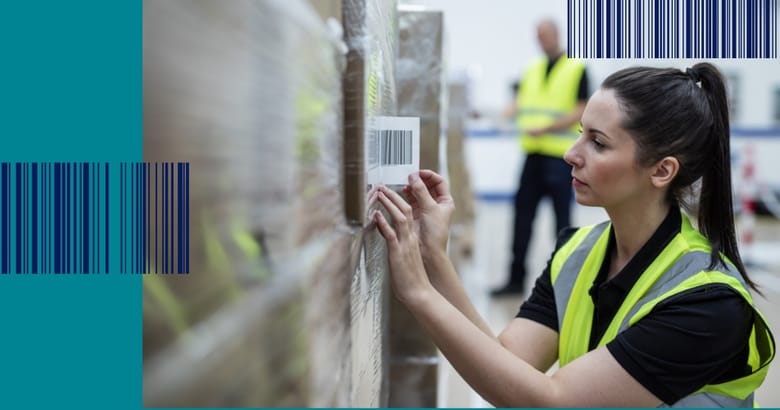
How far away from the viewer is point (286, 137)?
476mm

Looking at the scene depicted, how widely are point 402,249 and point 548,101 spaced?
8.16 ft

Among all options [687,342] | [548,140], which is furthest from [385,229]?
[548,140]

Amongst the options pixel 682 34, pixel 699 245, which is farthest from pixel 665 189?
pixel 682 34

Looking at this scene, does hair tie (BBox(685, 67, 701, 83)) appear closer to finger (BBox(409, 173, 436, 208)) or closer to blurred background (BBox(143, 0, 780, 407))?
blurred background (BBox(143, 0, 780, 407))

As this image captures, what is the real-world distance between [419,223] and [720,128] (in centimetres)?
41

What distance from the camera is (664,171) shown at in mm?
956

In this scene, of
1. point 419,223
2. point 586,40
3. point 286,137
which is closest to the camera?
point 286,137

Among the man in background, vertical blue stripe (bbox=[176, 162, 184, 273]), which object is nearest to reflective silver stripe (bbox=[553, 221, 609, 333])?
vertical blue stripe (bbox=[176, 162, 184, 273])

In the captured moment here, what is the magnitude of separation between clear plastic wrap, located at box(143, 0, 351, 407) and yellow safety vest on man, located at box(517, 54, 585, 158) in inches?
101

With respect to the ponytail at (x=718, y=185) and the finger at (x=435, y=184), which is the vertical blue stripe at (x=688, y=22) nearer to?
the ponytail at (x=718, y=185)

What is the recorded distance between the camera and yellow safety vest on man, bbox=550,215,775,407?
2.99 feet

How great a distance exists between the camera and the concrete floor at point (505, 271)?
4.08 feet

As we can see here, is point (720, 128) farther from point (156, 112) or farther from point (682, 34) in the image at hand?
point (156, 112)

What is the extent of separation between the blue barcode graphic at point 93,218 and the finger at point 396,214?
0.43 meters
